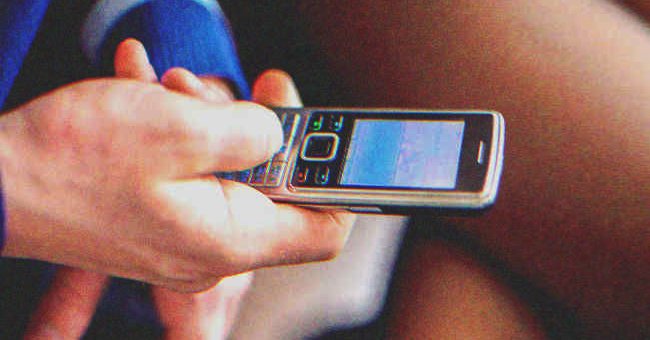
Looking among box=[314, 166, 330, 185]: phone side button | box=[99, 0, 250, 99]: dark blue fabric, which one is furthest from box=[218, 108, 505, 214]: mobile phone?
box=[99, 0, 250, 99]: dark blue fabric

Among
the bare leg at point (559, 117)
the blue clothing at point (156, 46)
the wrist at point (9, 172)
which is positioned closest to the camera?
the wrist at point (9, 172)

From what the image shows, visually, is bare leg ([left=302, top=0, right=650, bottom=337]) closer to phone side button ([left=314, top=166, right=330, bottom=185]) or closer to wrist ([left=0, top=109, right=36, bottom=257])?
phone side button ([left=314, top=166, right=330, bottom=185])

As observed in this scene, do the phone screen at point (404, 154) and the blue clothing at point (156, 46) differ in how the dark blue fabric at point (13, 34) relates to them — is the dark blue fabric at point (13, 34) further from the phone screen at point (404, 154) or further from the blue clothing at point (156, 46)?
the phone screen at point (404, 154)

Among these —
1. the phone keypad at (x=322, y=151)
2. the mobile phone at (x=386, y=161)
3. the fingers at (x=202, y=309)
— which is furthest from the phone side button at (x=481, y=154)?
the fingers at (x=202, y=309)

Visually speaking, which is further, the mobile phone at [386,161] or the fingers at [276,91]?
the fingers at [276,91]

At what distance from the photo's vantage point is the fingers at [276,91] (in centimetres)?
52

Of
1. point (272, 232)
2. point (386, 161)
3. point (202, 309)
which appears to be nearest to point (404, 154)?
point (386, 161)

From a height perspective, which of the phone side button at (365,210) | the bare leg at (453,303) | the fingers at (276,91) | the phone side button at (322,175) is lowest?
the bare leg at (453,303)

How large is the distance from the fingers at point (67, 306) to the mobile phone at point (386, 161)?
6.5 inches

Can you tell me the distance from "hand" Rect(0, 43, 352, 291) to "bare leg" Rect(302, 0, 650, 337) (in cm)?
19

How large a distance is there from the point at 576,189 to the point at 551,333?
122mm

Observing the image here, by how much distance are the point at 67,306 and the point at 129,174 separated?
0.69ft

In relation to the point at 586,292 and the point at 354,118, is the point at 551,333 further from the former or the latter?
the point at 354,118

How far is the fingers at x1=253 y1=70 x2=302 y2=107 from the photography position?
20.5 inches
